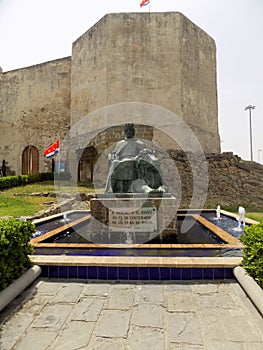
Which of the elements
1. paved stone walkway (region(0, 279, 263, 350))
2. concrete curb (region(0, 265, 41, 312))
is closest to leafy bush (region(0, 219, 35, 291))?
concrete curb (region(0, 265, 41, 312))

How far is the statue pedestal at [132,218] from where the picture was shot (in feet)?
13.4

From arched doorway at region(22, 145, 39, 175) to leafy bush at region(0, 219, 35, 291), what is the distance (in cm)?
1586

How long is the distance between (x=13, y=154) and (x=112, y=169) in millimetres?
15758

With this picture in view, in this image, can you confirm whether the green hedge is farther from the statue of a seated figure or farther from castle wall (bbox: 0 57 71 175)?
the statue of a seated figure

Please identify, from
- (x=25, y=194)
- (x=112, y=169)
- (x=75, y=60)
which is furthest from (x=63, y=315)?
(x=75, y=60)

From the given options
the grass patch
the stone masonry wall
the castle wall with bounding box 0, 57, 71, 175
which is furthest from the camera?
the castle wall with bounding box 0, 57, 71, 175

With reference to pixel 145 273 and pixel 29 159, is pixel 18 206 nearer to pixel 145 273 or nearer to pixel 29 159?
pixel 145 273

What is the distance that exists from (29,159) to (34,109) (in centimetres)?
364

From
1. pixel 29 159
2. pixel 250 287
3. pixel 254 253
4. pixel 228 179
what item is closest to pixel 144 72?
pixel 228 179

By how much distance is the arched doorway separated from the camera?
688 inches

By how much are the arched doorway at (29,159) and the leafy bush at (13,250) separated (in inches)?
625

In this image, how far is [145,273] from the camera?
8.25ft

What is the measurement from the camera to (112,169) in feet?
15.1

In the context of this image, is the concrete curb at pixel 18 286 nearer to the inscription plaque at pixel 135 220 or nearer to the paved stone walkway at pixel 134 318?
the paved stone walkway at pixel 134 318
